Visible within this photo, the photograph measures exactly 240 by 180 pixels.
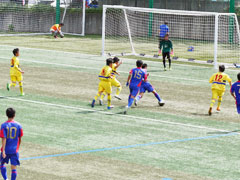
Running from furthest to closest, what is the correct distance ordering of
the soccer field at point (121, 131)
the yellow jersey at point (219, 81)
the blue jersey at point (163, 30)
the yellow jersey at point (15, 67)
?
1. the blue jersey at point (163, 30)
2. the yellow jersey at point (15, 67)
3. the yellow jersey at point (219, 81)
4. the soccer field at point (121, 131)

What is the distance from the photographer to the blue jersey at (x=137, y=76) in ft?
56.5

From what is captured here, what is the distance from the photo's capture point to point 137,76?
17.3 metres

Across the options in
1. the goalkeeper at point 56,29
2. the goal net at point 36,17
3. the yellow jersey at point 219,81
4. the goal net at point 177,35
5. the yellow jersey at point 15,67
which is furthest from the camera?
the goal net at point 36,17

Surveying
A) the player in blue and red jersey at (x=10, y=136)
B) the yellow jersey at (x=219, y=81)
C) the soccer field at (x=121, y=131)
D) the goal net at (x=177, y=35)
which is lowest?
the soccer field at (x=121, y=131)

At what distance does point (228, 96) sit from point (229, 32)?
49.0ft

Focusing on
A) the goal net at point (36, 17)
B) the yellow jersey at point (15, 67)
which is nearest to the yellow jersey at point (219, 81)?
the yellow jersey at point (15, 67)

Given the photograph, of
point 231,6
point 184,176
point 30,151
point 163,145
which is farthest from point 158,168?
point 231,6

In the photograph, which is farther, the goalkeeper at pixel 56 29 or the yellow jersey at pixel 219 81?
the goalkeeper at pixel 56 29

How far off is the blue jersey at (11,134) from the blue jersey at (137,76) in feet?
25.5

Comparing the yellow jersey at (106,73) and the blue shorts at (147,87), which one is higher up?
the yellow jersey at (106,73)

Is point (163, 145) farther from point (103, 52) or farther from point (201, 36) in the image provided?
point (201, 36)

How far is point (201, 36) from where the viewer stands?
38719 millimetres

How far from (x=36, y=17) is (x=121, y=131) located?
33.4 metres

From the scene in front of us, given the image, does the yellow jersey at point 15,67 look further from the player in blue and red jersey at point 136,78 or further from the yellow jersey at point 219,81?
the yellow jersey at point 219,81
